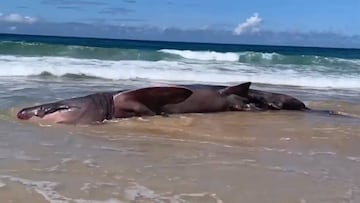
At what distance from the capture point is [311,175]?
3500mm

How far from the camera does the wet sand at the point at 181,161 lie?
9.82 ft

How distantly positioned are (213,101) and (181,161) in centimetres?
247

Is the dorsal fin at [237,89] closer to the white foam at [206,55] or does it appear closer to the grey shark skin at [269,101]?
the grey shark skin at [269,101]

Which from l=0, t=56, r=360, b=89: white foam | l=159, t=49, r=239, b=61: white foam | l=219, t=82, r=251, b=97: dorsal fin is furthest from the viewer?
l=159, t=49, r=239, b=61: white foam

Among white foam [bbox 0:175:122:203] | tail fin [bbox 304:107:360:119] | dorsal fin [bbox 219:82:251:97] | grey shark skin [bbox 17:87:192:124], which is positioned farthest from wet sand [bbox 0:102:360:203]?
tail fin [bbox 304:107:360:119]

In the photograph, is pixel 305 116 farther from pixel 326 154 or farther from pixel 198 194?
pixel 198 194

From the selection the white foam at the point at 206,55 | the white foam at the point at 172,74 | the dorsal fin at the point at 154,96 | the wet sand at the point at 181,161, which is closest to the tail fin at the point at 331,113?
the wet sand at the point at 181,161

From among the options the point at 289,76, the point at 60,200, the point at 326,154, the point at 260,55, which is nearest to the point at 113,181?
the point at 60,200

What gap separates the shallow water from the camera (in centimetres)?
300

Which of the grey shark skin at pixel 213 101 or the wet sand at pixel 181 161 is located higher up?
the grey shark skin at pixel 213 101

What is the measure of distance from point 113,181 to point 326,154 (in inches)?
68.1

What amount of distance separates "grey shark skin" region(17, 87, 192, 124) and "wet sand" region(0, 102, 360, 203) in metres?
0.18

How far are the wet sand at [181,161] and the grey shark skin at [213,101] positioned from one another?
0.84 feet

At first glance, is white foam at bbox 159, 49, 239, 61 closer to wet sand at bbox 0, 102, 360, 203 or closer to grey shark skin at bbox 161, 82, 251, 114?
grey shark skin at bbox 161, 82, 251, 114
